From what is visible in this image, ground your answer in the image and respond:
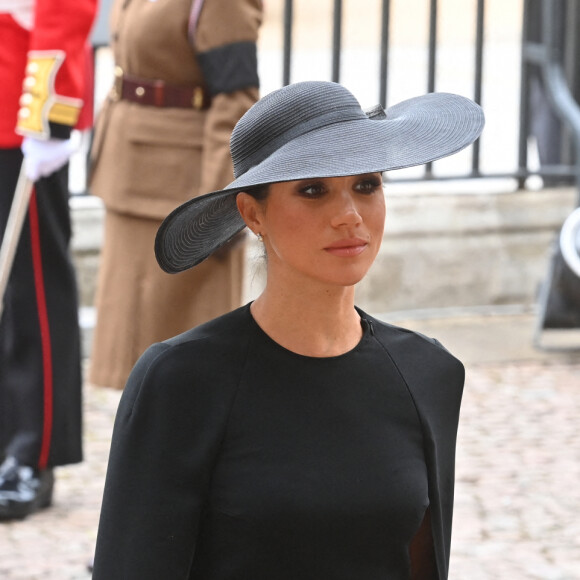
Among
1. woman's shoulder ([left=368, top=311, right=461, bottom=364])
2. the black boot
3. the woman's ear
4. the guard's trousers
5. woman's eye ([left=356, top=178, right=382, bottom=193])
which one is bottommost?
the black boot

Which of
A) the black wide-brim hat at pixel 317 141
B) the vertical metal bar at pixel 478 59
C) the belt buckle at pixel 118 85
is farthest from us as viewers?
the vertical metal bar at pixel 478 59

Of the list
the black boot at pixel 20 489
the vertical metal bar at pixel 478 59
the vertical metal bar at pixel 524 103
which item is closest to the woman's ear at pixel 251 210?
the black boot at pixel 20 489

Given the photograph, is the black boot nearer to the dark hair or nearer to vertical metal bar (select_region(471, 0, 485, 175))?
the dark hair

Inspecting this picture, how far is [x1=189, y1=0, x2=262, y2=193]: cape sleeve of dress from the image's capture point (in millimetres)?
3900

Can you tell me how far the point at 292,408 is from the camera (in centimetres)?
202

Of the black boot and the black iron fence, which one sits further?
the black iron fence

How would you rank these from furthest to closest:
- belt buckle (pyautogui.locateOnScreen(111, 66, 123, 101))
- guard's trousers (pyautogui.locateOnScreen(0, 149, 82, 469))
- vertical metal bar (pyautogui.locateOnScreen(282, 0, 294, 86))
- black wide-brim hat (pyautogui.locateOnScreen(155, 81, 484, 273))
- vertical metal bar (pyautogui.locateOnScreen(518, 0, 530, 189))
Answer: vertical metal bar (pyautogui.locateOnScreen(518, 0, 530, 189)) < vertical metal bar (pyautogui.locateOnScreen(282, 0, 294, 86)) < guard's trousers (pyautogui.locateOnScreen(0, 149, 82, 469)) < belt buckle (pyautogui.locateOnScreen(111, 66, 123, 101)) < black wide-brim hat (pyautogui.locateOnScreen(155, 81, 484, 273))

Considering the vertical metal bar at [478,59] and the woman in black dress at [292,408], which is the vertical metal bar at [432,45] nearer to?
the vertical metal bar at [478,59]

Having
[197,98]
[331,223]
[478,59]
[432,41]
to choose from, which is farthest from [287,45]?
[331,223]

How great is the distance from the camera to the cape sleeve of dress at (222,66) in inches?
154

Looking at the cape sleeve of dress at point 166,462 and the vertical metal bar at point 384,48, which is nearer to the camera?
the cape sleeve of dress at point 166,462

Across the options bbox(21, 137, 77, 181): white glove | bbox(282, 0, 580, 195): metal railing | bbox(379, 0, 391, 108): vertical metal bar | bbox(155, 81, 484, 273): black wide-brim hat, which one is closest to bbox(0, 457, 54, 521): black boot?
bbox(21, 137, 77, 181): white glove

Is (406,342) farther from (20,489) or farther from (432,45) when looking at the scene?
(432,45)

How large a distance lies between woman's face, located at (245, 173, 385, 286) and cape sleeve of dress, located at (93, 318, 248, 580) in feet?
0.62
